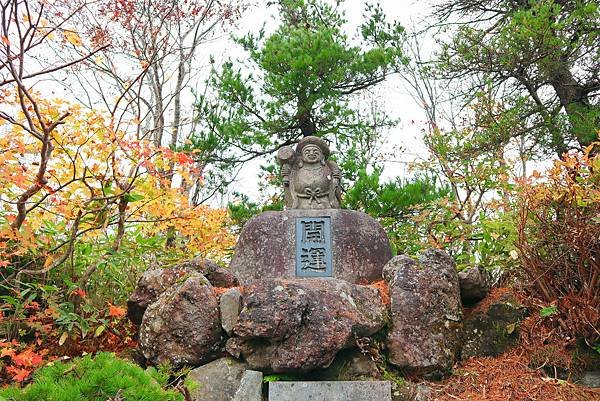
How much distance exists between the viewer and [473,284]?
4.47 m

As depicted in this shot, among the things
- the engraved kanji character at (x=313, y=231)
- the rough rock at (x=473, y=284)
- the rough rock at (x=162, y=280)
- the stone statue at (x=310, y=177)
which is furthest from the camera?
the stone statue at (x=310, y=177)

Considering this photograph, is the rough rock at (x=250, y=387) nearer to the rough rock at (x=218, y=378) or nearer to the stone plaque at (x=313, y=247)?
the rough rock at (x=218, y=378)

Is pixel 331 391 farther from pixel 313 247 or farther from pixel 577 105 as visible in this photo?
pixel 577 105

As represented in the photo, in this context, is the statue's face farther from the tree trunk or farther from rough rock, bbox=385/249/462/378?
the tree trunk

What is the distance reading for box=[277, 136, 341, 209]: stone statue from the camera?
531cm

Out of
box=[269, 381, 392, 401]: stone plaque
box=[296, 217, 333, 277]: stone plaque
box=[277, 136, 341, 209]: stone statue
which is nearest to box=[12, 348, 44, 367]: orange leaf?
box=[269, 381, 392, 401]: stone plaque

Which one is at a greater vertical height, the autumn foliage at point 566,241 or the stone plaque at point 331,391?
the autumn foliage at point 566,241

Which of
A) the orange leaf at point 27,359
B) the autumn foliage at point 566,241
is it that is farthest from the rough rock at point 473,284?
the orange leaf at point 27,359

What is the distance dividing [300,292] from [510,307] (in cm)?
170

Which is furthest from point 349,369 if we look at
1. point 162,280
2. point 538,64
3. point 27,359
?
point 538,64

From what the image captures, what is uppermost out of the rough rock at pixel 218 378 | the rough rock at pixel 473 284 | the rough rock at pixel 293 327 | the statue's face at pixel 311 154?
the statue's face at pixel 311 154

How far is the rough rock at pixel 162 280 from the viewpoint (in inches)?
167

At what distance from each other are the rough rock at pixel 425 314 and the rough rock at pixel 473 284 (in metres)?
0.12

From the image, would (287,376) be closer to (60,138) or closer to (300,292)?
(300,292)
